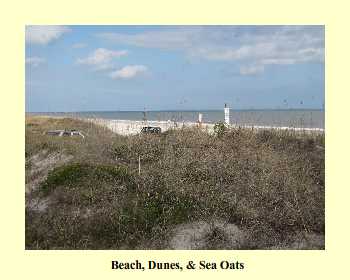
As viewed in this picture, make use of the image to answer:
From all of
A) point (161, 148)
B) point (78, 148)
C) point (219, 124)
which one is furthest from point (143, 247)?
point (219, 124)

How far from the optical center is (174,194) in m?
9.38

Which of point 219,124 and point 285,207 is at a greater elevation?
point 219,124

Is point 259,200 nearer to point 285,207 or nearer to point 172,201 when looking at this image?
point 285,207

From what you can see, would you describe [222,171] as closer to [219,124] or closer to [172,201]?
[172,201]

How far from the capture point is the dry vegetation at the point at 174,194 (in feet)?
27.5

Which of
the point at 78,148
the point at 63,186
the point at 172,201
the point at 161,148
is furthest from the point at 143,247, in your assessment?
the point at 78,148

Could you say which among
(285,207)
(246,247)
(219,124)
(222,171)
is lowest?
(246,247)

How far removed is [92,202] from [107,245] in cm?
129

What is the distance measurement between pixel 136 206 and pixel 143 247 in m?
1.11

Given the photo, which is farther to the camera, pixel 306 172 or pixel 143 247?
pixel 306 172

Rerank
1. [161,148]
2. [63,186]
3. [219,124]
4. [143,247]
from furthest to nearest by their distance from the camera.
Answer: [219,124]
[161,148]
[63,186]
[143,247]

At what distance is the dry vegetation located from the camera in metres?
8.37

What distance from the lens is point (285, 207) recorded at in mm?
9188

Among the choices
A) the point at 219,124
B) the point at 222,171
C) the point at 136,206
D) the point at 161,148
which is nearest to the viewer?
the point at 136,206
